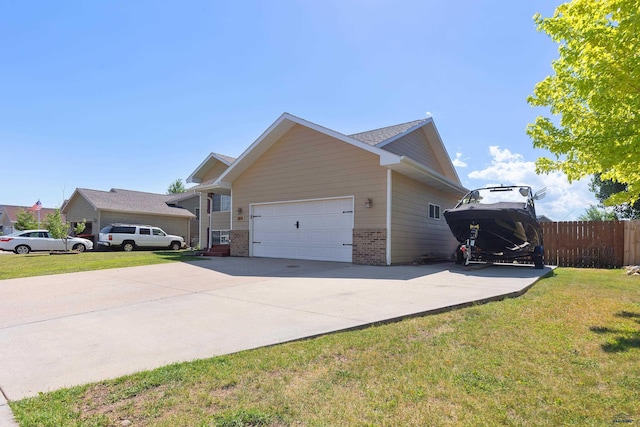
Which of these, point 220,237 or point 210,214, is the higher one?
point 210,214

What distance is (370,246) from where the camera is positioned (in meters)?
11.5

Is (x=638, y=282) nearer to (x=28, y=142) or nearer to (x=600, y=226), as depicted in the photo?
(x=600, y=226)

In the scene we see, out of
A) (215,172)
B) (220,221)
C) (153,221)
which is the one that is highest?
(215,172)

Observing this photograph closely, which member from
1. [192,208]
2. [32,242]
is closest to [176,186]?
[192,208]

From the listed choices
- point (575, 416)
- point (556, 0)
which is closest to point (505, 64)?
point (556, 0)

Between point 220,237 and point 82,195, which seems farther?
point 82,195

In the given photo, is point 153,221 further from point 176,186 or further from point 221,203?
point 176,186

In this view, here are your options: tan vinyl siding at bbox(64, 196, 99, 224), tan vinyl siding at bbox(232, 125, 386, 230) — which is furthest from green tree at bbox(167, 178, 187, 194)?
tan vinyl siding at bbox(232, 125, 386, 230)

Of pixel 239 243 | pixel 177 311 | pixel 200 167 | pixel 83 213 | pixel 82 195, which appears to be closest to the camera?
pixel 177 311

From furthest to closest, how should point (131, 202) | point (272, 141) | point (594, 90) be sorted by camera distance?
point (131, 202)
point (272, 141)
point (594, 90)

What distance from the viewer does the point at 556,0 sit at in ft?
21.3

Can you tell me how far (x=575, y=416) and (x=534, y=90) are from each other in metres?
5.48

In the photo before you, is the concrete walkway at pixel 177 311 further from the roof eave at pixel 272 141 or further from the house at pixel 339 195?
the roof eave at pixel 272 141

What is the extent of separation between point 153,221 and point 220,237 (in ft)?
40.0
